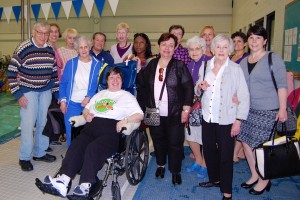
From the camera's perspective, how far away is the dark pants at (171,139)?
2.46 m

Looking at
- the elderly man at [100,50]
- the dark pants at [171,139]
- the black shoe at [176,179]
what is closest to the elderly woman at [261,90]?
the dark pants at [171,139]

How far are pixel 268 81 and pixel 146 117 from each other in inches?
39.8

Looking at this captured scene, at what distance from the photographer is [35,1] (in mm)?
9930

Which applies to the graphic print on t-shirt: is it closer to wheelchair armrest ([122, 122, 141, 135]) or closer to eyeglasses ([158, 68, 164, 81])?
wheelchair armrest ([122, 122, 141, 135])

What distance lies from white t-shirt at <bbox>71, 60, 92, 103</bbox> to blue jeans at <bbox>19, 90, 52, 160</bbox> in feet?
1.29

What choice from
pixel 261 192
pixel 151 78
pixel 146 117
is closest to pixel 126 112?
pixel 146 117

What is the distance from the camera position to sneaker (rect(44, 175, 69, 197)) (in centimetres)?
193

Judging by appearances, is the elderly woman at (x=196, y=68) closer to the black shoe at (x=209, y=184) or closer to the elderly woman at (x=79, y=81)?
the black shoe at (x=209, y=184)

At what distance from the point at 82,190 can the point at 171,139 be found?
902 millimetres

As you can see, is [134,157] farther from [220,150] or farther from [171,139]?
[220,150]

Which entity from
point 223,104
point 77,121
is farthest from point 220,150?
point 77,121

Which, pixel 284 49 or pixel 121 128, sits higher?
pixel 284 49

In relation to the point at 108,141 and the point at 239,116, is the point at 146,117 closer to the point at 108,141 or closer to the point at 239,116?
the point at 108,141

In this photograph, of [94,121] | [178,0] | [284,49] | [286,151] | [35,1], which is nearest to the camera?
[286,151]
